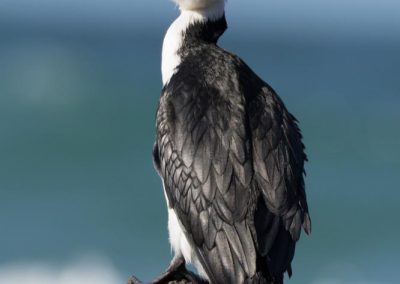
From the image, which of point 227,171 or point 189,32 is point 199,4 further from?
point 227,171

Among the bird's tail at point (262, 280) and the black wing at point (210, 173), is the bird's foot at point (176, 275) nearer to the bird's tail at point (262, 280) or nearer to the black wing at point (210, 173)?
the black wing at point (210, 173)

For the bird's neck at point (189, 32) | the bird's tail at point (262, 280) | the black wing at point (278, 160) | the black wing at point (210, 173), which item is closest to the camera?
the bird's tail at point (262, 280)

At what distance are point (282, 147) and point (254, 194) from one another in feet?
1.85

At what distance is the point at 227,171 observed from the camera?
880 cm

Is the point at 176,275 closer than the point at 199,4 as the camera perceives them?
Yes

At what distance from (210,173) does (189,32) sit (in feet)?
5.21

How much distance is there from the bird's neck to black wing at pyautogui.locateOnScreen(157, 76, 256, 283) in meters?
0.45

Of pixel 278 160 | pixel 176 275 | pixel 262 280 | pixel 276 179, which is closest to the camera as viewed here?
pixel 262 280

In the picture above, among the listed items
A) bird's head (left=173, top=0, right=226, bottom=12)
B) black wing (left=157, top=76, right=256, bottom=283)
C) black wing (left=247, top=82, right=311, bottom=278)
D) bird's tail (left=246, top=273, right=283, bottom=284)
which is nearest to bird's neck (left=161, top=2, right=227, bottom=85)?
bird's head (left=173, top=0, right=226, bottom=12)

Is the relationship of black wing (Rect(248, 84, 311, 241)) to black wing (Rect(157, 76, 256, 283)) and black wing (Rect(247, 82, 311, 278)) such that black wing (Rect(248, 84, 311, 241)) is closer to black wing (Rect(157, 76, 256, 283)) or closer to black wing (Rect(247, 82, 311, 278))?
black wing (Rect(247, 82, 311, 278))

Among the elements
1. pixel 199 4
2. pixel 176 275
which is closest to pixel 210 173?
pixel 176 275

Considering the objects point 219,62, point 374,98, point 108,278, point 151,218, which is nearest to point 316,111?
point 374,98

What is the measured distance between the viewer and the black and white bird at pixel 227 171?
8.59 metres

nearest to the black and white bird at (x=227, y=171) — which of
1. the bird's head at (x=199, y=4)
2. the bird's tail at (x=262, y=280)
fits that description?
the bird's tail at (x=262, y=280)
